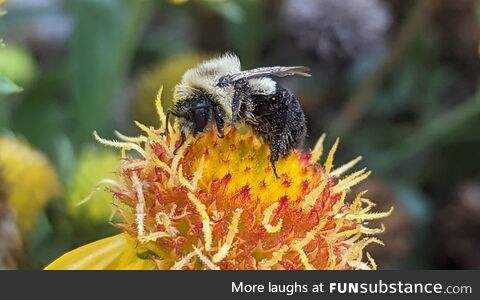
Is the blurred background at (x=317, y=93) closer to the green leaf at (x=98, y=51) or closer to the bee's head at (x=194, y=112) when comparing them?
the green leaf at (x=98, y=51)

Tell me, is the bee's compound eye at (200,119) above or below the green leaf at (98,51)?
below

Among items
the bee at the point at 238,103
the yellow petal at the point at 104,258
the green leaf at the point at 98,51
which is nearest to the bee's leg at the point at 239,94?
the bee at the point at 238,103

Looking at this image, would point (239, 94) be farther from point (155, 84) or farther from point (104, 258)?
point (155, 84)

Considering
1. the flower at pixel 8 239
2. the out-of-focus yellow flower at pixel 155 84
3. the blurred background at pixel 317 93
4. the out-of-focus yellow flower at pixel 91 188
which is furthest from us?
the out-of-focus yellow flower at pixel 155 84
